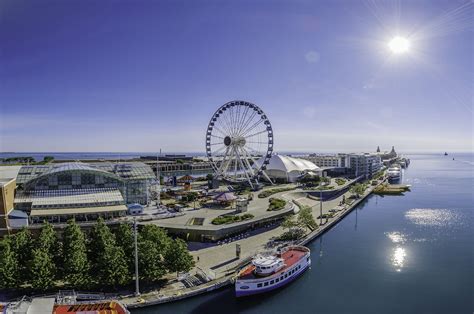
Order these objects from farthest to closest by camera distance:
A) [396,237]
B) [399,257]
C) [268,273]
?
[396,237] < [399,257] < [268,273]

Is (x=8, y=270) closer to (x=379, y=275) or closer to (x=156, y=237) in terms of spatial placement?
(x=156, y=237)

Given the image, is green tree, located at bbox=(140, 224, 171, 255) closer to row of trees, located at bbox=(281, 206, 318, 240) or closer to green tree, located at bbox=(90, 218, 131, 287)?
green tree, located at bbox=(90, 218, 131, 287)

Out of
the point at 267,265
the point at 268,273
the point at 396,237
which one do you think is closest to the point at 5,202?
the point at 267,265

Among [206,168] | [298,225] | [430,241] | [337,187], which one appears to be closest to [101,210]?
[298,225]

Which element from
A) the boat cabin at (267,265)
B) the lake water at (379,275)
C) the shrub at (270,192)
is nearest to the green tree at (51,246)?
the lake water at (379,275)

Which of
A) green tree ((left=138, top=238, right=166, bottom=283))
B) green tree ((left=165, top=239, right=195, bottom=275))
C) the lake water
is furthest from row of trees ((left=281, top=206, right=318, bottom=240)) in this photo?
green tree ((left=138, top=238, right=166, bottom=283))

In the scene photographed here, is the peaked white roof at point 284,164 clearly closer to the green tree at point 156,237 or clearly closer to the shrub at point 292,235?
the shrub at point 292,235
